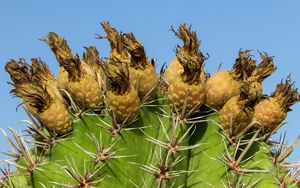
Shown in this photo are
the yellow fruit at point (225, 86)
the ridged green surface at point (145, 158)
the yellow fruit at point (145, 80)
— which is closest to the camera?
the ridged green surface at point (145, 158)

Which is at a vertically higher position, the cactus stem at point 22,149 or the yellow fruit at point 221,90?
the yellow fruit at point 221,90

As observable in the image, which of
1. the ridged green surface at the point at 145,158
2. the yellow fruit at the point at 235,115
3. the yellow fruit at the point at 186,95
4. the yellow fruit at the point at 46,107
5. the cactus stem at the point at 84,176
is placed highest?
the yellow fruit at the point at 186,95

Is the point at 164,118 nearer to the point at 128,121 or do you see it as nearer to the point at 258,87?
the point at 128,121

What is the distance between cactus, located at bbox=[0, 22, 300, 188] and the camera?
4.41 meters

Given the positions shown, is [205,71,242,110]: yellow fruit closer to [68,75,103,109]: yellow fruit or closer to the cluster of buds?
[68,75,103,109]: yellow fruit

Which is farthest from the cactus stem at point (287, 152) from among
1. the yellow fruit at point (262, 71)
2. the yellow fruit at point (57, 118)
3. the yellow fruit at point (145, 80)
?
the yellow fruit at point (57, 118)

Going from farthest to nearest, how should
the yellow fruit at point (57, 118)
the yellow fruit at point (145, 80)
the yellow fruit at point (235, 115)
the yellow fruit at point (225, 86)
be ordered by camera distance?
the yellow fruit at point (225, 86) < the yellow fruit at point (145, 80) < the yellow fruit at point (235, 115) < the yellow fruit at point (57, 118)

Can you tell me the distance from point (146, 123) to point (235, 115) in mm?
671

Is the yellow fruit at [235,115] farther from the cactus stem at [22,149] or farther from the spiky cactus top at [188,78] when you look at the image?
the cactus stem at [22,149]

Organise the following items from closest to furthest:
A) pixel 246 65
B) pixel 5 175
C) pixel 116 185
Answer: pixel 116 185, pixel 246 65, pixel 5 175

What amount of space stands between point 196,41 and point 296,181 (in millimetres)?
1310

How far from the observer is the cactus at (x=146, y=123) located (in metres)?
4.41

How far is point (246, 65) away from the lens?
4.75 meters

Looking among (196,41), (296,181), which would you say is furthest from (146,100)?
(296,181)
